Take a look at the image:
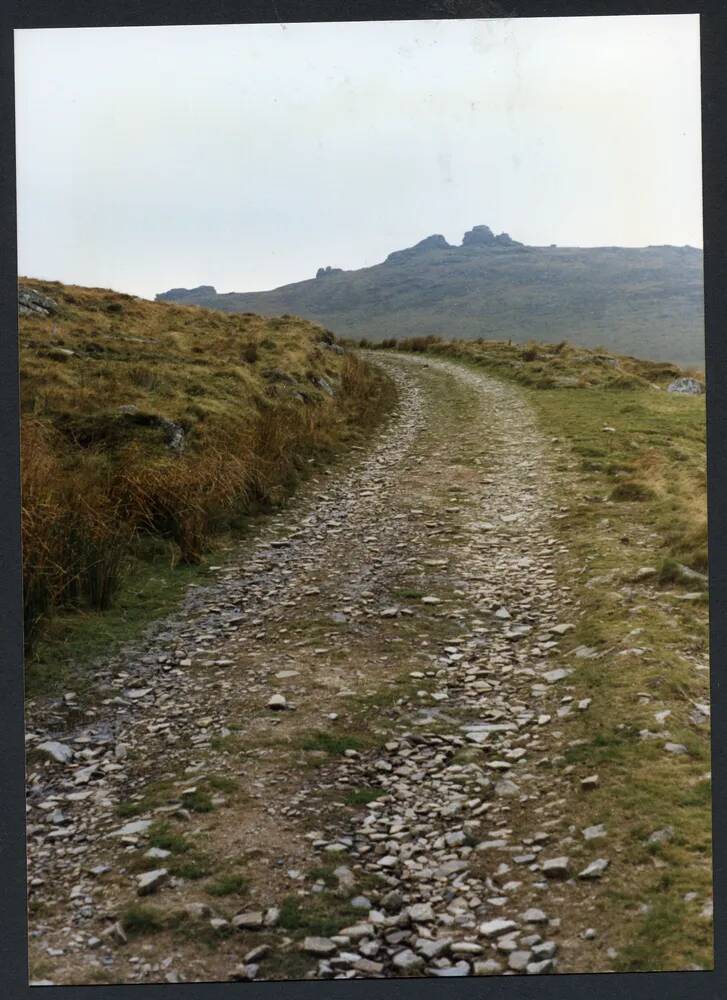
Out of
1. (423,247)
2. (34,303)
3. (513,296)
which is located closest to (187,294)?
(423,247)

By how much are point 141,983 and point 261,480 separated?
589 cm

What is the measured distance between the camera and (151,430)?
A: 9.66 m

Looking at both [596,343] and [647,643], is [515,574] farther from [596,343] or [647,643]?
[596,343]

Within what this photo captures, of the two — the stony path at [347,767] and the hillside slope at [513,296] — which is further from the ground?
the hillside slope at [513,296]

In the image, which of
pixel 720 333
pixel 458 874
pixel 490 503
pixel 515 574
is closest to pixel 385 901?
pixel 458 874

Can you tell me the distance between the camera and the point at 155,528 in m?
8.02

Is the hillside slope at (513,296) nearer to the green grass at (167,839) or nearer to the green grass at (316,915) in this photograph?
the green grass at (316,915)

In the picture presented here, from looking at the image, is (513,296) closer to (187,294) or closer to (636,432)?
(636,432)

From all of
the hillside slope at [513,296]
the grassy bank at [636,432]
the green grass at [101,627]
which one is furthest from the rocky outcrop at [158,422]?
the grassy bank at [636,432]

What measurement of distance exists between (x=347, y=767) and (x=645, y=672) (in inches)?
82.3

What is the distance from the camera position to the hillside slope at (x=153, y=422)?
6.91 meters

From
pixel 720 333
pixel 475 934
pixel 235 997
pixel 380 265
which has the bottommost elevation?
pixel 235 997

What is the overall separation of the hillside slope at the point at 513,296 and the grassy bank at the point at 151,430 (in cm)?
117

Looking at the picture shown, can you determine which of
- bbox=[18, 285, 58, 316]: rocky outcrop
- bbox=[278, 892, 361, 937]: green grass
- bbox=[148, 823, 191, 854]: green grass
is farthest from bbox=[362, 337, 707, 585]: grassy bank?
bbox=[18, 285, 58, 316]: rocky outcrop
